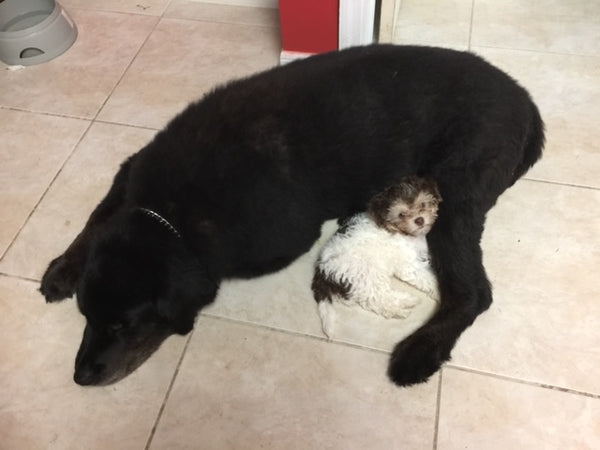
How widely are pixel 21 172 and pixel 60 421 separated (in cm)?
99

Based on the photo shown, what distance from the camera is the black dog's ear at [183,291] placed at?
1.24 m

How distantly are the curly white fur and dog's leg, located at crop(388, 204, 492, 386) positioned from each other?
64mm

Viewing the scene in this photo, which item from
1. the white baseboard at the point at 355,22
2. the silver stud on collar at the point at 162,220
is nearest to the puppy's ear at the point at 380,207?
the silver stud on collar at the point at 162,220

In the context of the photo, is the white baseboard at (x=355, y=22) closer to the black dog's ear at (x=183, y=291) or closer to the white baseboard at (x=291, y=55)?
Answer: the white baseboard at (x=291, y=55)

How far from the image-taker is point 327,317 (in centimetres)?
151

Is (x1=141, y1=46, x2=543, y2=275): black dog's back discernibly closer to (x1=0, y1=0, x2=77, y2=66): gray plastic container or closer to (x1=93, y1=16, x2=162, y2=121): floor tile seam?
(x1=93, y1=16, x2=162, y2=121): floor tile seam

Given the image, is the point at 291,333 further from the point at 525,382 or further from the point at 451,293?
the point at 525,382

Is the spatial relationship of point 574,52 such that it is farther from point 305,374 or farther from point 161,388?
point 161,388

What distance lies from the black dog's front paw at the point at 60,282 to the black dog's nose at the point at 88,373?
1.13 feet

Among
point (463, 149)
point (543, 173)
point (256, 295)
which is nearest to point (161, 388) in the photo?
point (256, 295)

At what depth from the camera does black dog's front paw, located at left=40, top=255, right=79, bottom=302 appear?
1.58 m

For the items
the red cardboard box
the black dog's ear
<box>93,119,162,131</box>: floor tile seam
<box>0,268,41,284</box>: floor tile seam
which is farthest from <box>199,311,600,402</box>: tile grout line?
the red cardboard box

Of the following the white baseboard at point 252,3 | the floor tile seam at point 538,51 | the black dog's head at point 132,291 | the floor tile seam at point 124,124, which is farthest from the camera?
the white baseboard at point 252,3

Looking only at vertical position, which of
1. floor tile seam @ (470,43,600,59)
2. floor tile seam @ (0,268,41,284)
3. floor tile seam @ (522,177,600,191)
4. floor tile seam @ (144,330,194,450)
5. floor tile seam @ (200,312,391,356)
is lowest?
floor tile seam @ (144,330,194,450)
